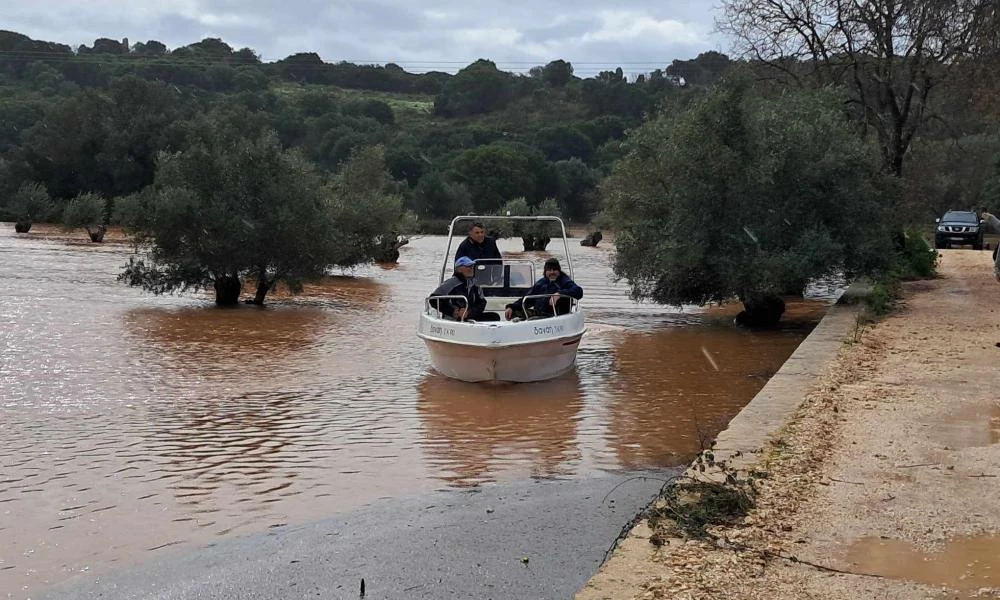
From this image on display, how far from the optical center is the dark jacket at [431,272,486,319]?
15281 millimetres

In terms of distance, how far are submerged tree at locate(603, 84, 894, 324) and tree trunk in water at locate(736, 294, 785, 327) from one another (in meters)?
0.44

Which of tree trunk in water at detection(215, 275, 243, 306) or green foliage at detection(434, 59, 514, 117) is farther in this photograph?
green foliage at detection(434, 59, 514, 117)

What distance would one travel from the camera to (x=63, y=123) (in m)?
76.8

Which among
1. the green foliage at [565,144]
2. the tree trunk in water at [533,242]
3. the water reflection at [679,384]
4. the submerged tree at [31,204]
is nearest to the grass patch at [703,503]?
the water reflection at [679,384]

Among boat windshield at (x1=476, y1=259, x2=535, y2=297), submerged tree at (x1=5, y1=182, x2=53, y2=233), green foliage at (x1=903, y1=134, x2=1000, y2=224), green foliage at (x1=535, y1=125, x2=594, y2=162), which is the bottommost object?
boat windshield at (x1=476, y1=259, x2=535, y2=297)

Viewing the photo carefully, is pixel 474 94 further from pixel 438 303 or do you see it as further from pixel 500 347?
pixel 500 347

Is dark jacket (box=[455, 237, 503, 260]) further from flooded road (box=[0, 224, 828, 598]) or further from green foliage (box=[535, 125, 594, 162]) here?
green foliage (box=[535, 125, 594, 162])

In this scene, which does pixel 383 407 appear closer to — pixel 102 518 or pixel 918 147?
pixel 102 518

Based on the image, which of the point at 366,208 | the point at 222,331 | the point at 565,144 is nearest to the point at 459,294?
the point at 222,331

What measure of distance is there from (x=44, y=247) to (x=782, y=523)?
167 ft

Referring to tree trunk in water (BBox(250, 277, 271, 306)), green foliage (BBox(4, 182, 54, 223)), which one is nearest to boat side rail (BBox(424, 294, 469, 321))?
tree trunk in water (BBox(250, 277, 271, 306))

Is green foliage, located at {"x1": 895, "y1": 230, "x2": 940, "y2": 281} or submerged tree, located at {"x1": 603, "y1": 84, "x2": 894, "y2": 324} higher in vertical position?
submerged tree, located at {"x1": 603, "y1": 84, "x2": 894, "y2": 324}

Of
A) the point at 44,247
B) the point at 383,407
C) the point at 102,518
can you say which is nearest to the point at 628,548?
the point at 102,518

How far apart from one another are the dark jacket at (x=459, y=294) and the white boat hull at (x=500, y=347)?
286 millimetres
